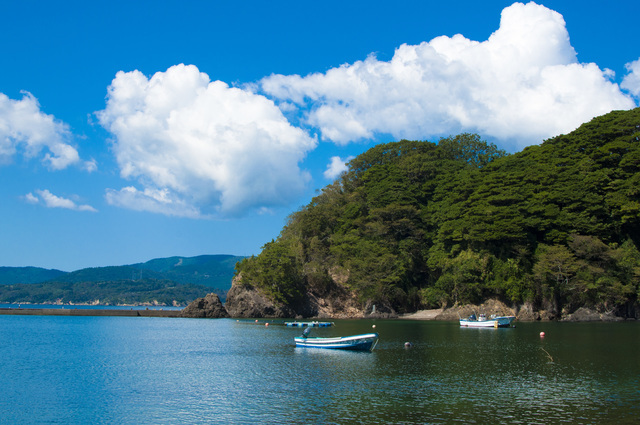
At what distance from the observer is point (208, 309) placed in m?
89.8

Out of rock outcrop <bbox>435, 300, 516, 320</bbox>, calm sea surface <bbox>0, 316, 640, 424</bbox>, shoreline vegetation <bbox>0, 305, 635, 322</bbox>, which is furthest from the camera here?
Answer: rock outcrop <bbox>435, 300, 516, 320</bbox>

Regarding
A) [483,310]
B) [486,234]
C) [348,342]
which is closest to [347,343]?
[348,342]

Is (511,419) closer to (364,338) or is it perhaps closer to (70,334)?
(364,338)

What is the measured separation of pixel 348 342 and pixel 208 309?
5596cm

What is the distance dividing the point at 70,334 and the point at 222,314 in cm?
3424

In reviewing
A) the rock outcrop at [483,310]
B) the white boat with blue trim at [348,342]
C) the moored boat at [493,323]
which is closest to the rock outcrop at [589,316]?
the rock outcrop at [483,310]

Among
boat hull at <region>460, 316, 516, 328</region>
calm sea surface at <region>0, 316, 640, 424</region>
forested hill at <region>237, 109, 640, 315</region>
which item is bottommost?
calm sea surface at <region>0, 316, 640, 424</region>

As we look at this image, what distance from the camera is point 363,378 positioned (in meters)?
26.9

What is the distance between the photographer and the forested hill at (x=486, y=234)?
66.9 metres

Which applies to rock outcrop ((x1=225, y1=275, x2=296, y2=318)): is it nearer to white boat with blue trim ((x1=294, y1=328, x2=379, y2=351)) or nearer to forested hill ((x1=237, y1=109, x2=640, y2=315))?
forested hill ((x1=237, y1=109, x2=640, y2=315))

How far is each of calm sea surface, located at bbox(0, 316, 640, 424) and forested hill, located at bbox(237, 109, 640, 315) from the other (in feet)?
78.4

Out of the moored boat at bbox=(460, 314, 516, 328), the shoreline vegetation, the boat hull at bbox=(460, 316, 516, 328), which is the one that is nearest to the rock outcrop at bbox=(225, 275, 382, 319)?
the shoreline vegetation

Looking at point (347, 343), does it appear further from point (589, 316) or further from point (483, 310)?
point (589, 316)

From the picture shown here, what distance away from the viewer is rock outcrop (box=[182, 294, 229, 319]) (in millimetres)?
89500
